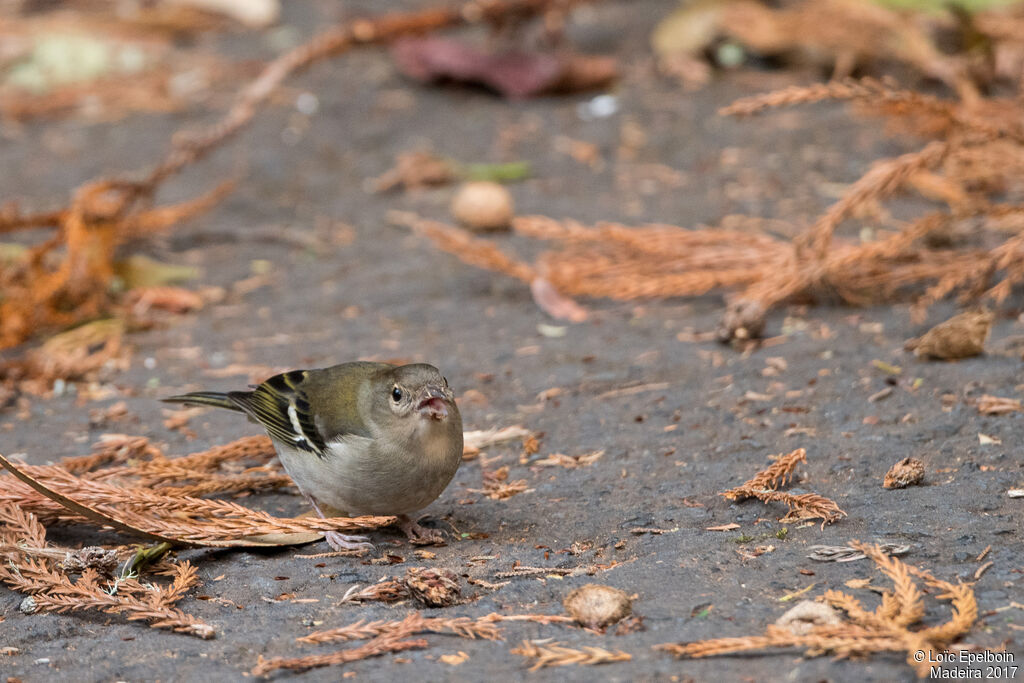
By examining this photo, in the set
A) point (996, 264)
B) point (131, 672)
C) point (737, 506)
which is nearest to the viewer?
point (131, 672)

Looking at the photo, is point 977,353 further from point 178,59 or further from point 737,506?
point 178,59

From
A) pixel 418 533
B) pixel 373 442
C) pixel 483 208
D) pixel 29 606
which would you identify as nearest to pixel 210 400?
pixel 373 442

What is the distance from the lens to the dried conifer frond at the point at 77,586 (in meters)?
2.96

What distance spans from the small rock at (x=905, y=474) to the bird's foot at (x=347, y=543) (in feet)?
5.45

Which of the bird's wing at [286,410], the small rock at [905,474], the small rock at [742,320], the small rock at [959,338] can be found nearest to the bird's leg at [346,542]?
the bird's wing at [286,410]

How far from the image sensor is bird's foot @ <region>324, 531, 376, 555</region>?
3.45 m

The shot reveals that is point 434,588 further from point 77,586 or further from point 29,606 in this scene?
point 29,606

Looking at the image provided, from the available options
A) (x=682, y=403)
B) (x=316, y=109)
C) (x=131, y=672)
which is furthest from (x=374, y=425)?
(x=316, y=109)

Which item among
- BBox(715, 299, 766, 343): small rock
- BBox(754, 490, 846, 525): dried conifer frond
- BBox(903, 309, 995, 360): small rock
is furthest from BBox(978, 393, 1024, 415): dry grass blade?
BBox(715, 299, 766, 343): small rock

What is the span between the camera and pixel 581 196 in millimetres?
7195

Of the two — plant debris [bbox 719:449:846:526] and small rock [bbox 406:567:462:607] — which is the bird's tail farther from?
plant debris [bbox 719:449:846:526]

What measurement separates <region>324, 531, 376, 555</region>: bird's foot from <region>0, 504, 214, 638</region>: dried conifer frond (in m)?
0.43

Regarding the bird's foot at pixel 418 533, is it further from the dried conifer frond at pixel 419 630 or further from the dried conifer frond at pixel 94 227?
the dried conifer frond at pixel 94 227

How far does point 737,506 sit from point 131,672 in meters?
1.84
